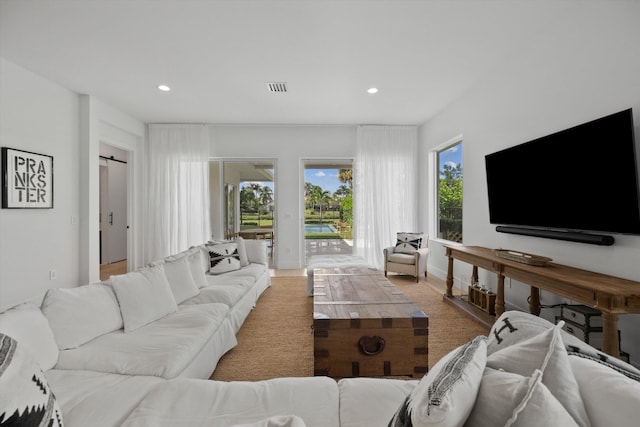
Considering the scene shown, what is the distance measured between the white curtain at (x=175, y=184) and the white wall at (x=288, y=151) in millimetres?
380

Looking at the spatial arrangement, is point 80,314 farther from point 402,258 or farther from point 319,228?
point 319,228

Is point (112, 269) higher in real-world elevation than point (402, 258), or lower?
→ lower

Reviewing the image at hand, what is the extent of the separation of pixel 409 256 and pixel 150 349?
13.2 feet

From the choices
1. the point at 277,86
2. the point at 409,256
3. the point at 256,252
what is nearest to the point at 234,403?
the point at 256,252

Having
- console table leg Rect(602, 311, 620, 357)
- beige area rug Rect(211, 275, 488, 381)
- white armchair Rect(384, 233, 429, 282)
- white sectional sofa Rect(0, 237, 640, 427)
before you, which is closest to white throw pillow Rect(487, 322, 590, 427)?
white sectional sofa Rect(0, 237, 640, 427)

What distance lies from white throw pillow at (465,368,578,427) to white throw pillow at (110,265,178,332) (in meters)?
1.96

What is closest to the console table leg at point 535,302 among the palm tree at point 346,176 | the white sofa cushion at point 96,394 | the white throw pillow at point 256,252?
the white sofa cushion at point 96,394

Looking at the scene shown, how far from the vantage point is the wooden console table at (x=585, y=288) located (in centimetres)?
172

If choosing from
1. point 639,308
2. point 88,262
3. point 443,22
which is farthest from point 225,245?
point 639,308

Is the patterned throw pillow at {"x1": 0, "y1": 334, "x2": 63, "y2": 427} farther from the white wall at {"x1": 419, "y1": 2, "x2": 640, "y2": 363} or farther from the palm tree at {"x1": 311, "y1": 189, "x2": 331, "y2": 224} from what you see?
the palm tree at {"x1": 311, "y1": 189, "x2": 331, "y2": 224}

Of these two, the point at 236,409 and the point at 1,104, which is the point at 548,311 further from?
the point at 1,104

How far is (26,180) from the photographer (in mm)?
3434

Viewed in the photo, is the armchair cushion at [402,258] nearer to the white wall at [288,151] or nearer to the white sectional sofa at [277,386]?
the white wall at [288,151]

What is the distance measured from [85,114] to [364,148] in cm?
449
